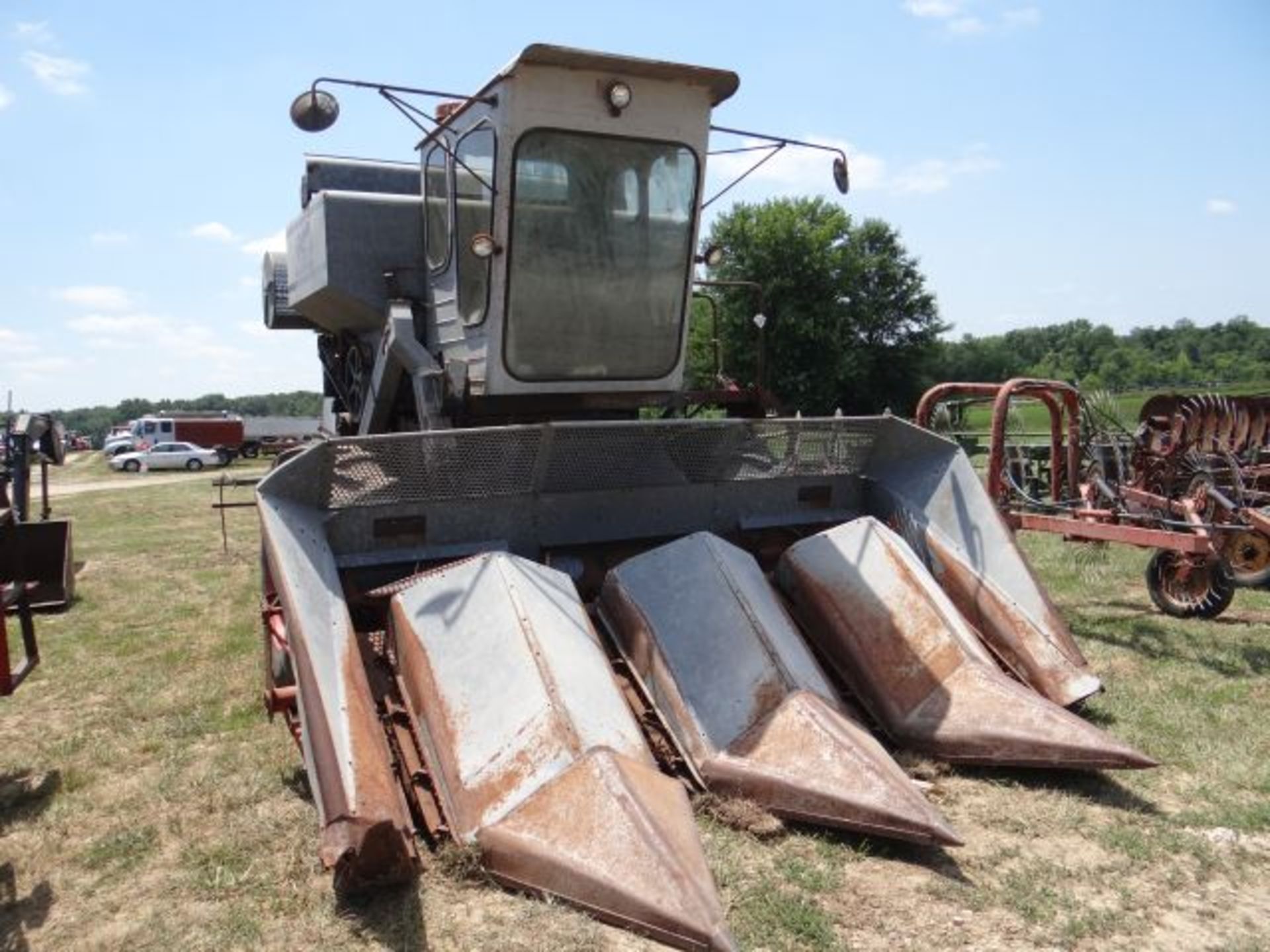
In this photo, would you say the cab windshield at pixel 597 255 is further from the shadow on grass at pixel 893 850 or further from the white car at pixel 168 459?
the white car at pixel 168 459

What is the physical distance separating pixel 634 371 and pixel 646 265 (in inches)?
21.1

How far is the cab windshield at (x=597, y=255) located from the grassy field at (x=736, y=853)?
2197 millimetres

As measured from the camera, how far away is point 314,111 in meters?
4.46

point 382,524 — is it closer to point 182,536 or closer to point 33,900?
point 33,900

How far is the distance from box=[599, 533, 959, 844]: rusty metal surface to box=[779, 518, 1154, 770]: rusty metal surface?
10.8 inches

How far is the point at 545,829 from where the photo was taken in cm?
272

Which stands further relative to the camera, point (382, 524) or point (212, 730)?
point (212, 730)

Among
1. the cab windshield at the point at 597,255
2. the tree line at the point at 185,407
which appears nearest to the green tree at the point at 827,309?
the cab windshield at the point at 597,255

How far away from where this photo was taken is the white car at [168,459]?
35.8m

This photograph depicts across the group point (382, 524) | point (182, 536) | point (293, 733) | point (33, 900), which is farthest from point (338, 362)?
point (182, 536)

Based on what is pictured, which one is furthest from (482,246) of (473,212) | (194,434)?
(194,434)

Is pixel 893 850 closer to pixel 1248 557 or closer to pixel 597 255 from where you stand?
pixel 597 255

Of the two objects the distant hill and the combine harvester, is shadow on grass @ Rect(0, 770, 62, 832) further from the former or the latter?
the distant hill

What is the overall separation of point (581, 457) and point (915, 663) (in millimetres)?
1547
